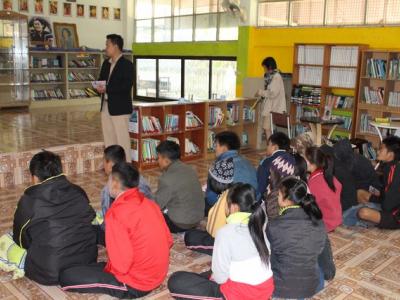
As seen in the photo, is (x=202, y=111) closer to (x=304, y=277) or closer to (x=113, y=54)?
(x=113, y=54)

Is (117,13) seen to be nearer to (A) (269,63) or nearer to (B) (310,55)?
(B) (310,55)

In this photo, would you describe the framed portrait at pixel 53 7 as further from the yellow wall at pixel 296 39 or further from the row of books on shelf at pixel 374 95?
the row of books on shelf at pixel 374 95

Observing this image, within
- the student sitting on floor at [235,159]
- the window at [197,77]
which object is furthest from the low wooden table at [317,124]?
the window at [197,77]

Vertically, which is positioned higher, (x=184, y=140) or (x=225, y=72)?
(x=225, y=72)

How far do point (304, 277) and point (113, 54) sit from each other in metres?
3.85

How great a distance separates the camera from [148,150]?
→ 6.24 metres

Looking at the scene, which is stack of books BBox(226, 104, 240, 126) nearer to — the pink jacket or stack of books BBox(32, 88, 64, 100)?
the pink jacket

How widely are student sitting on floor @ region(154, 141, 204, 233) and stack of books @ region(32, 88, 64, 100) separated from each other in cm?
979

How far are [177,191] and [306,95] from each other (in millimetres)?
5400

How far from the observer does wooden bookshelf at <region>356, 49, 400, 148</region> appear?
7.20m

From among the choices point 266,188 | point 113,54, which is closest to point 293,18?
point 113,54

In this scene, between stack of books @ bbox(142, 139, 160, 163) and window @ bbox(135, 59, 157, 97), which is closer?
stack of books @ bbox(142, 139, 160, 163)

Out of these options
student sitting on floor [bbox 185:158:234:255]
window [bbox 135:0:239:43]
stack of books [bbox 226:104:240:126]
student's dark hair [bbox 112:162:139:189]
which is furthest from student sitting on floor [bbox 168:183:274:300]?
window [bbox 135:0:239:43]

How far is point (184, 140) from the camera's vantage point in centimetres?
674
